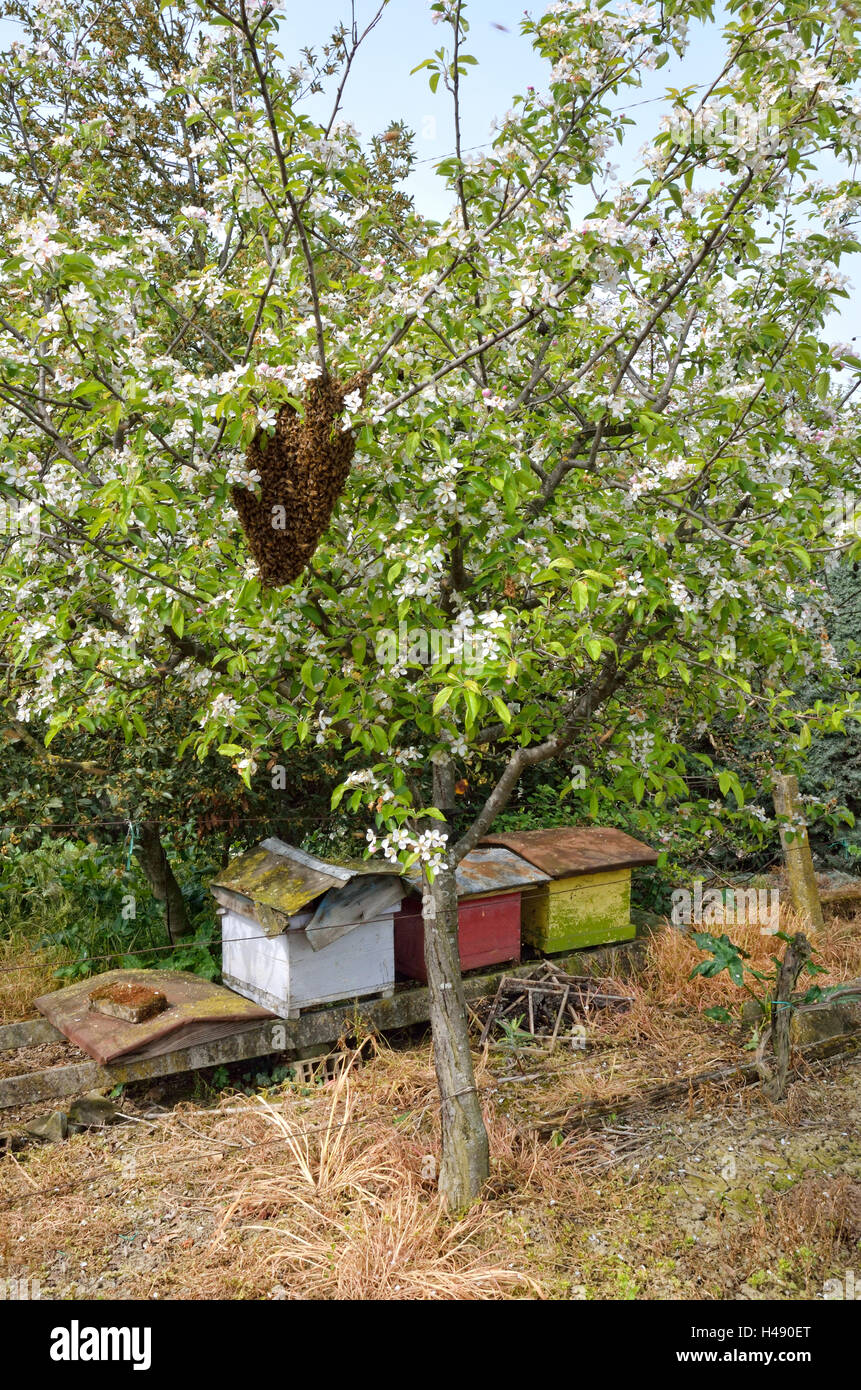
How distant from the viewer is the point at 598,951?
616 centimetres

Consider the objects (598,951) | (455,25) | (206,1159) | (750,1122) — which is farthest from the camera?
(598,951)

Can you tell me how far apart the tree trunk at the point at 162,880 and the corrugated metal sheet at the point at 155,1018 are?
3.49ft

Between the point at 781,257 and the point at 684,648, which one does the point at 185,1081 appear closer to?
the point at 684,648

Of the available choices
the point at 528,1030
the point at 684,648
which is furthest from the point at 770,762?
the point at 528,1030

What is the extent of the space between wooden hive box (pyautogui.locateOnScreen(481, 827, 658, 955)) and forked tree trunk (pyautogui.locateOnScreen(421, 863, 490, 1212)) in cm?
174

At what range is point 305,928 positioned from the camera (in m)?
4.62

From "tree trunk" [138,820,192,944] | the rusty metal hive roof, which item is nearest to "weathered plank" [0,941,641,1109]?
the rusty metal hive roof

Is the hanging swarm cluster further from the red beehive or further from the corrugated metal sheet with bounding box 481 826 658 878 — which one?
the corrugated metal sheet with bounding box 481 826 658 878

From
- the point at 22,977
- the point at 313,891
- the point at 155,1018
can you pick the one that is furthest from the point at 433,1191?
the point at 22,977

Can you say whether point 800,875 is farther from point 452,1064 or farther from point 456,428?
point 456,428

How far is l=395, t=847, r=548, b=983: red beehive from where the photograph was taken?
17.3ft

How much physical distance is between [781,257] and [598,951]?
163 inches

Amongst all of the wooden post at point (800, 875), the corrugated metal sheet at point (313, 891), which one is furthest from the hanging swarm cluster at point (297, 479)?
the wooden post at point (800, 875)

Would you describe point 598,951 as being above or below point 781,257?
below
